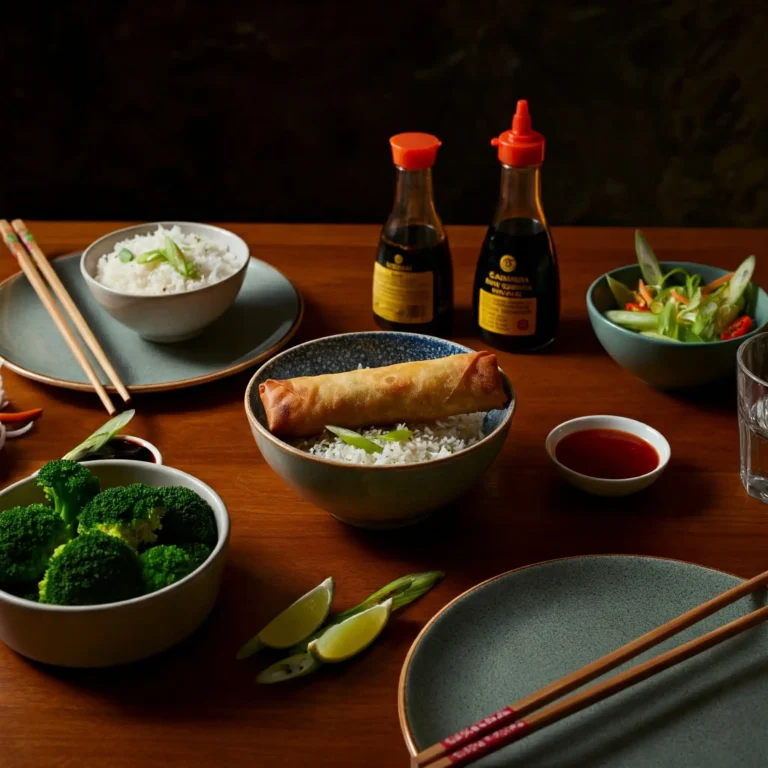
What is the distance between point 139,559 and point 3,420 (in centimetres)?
54

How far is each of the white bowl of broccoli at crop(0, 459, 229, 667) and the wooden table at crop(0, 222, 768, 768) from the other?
0.05 meters

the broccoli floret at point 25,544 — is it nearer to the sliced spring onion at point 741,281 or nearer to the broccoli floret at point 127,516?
the broccoli floret at point 127,516

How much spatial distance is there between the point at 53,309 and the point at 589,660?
1087 mm

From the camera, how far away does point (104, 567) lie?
2.97ft

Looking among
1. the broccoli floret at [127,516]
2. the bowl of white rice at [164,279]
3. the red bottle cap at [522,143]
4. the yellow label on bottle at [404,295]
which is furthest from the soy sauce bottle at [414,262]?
the broccoli floret at [127,516]

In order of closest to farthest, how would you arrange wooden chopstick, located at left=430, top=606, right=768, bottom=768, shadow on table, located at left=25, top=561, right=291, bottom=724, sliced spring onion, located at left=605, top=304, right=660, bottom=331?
1. wooden chopstick, located at left=430, top=606, right=768, bottom=768
2. shadow on table, located at left=25, top=561, right=291, bottom=724
3. sliced spring onion, located at left=605, top=304, right=660, bottom=331

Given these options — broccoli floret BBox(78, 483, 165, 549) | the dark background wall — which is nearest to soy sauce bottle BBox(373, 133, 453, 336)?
broccoli floret BBox(78, 483, 165, 549)

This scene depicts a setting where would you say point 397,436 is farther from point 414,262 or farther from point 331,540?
point 414,262

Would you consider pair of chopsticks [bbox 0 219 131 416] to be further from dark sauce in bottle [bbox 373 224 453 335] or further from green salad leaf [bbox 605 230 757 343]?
green salad leaf [bbox 605 230 757 343]

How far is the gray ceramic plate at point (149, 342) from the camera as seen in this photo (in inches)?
59.2

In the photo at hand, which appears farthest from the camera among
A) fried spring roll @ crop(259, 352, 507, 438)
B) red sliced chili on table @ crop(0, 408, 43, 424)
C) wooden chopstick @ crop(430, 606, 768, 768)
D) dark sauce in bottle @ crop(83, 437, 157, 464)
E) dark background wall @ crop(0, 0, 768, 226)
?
dark background wall @ crop(0, 0, 768, 226)

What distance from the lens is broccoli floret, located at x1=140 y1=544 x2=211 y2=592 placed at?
3.05 feet

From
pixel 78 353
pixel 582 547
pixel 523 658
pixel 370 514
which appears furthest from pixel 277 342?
pixel 523 658

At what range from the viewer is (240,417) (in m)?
1.43
